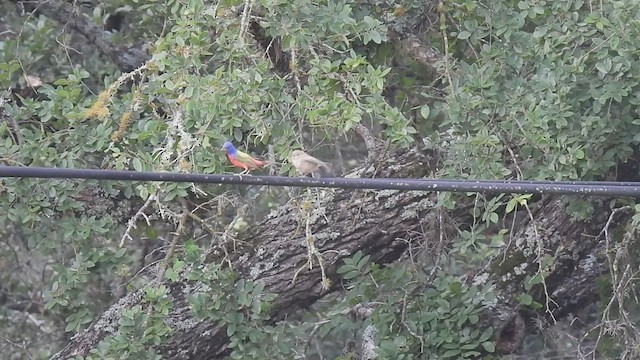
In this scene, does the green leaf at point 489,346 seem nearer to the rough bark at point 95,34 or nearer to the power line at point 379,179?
the power line at point 379,179

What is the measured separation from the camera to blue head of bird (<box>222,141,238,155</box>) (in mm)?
3406

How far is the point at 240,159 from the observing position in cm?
346

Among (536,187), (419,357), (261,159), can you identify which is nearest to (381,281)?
(419,357)

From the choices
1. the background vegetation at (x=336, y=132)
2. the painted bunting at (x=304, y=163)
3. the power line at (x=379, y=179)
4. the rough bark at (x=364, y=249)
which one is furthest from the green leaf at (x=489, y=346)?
the power line at (x=379, y=179)

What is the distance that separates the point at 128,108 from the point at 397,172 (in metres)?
1.12

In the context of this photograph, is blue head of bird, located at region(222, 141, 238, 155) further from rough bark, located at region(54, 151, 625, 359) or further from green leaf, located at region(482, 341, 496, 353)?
green leaf, located at region(482, 341, 496, 353)

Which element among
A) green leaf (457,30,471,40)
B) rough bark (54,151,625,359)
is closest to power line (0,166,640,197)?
green leaf (457,30,471,40)

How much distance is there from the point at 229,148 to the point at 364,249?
3.26 ft

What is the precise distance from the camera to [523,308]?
418 cm

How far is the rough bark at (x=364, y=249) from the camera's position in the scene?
161 inches

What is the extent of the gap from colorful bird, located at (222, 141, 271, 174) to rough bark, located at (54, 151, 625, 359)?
675mm

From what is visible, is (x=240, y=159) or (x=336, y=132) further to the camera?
(x=336, y=132)

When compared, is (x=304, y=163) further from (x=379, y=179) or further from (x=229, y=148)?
(x=379, y=179)

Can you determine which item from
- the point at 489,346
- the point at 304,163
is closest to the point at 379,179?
the point at 304,163
